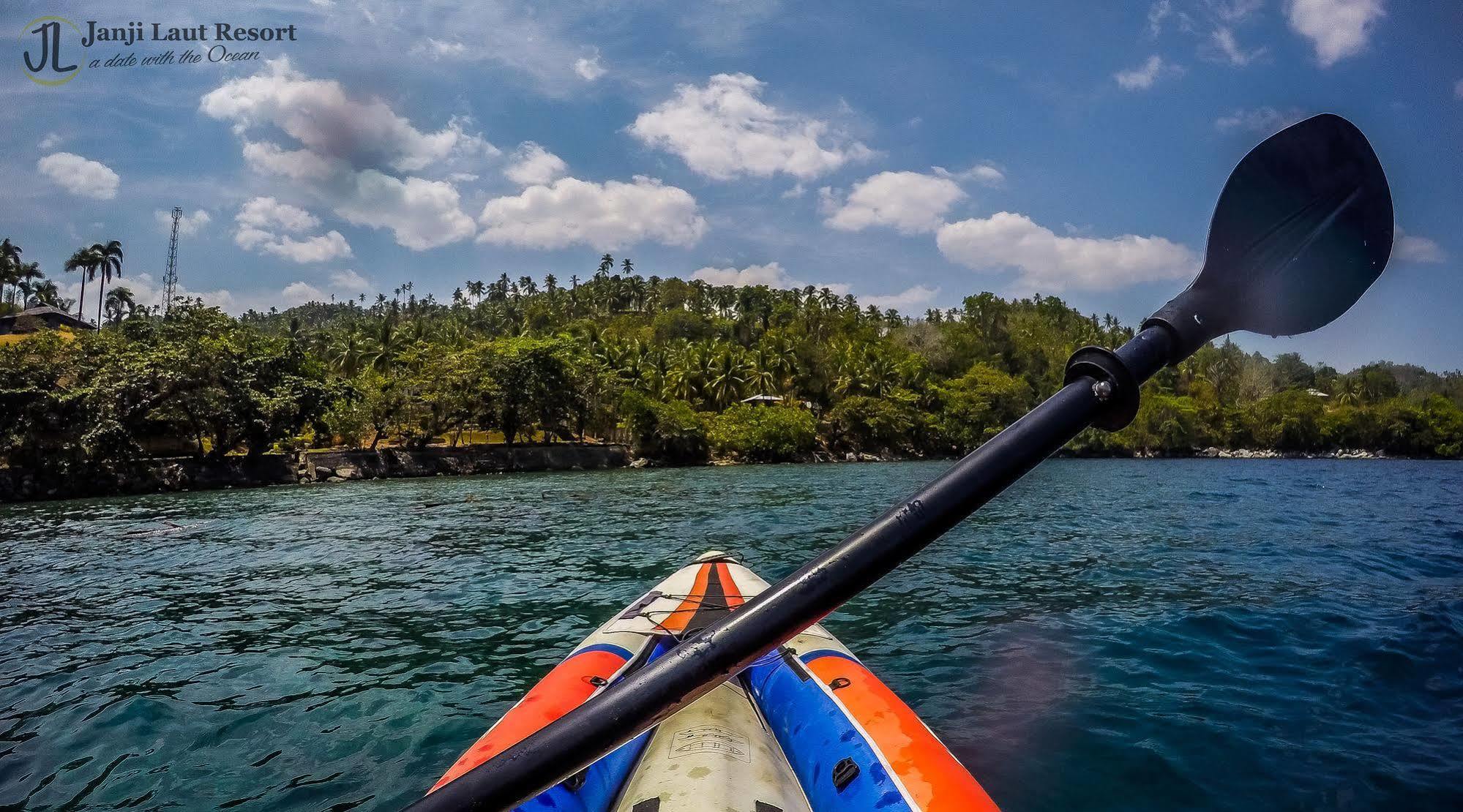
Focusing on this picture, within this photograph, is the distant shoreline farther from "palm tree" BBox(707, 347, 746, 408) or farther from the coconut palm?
the coconut palm

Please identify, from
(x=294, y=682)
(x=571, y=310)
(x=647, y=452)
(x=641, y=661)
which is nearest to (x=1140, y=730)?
(x=641, y=661)

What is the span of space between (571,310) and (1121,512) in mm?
92309

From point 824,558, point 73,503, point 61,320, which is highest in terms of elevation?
point 61,320

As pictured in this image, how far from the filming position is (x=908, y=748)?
377 centimetres

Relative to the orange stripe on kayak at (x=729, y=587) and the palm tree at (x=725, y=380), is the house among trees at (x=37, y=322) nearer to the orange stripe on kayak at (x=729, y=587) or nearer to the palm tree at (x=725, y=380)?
the palm tree at (x=725, y=380)

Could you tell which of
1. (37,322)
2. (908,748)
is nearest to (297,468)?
A: (37,322)

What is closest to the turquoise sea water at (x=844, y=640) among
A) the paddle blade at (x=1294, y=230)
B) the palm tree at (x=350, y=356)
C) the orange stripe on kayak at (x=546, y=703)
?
the orange stripe on kayak at (x=546, y=703)

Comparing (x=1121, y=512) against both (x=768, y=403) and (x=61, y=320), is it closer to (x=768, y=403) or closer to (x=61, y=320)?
(x=768, y=403)

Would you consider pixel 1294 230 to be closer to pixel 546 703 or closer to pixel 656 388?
pixel 546 703

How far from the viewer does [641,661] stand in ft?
18.5

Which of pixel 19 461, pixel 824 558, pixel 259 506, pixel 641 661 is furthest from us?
pixel 19 461

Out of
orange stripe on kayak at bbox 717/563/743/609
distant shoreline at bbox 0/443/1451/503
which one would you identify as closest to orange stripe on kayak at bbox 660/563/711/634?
orange stripe on kayak at bbox 717/563/743/609

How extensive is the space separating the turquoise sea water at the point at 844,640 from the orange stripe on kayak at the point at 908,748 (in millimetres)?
1186

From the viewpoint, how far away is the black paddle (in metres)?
0.85
